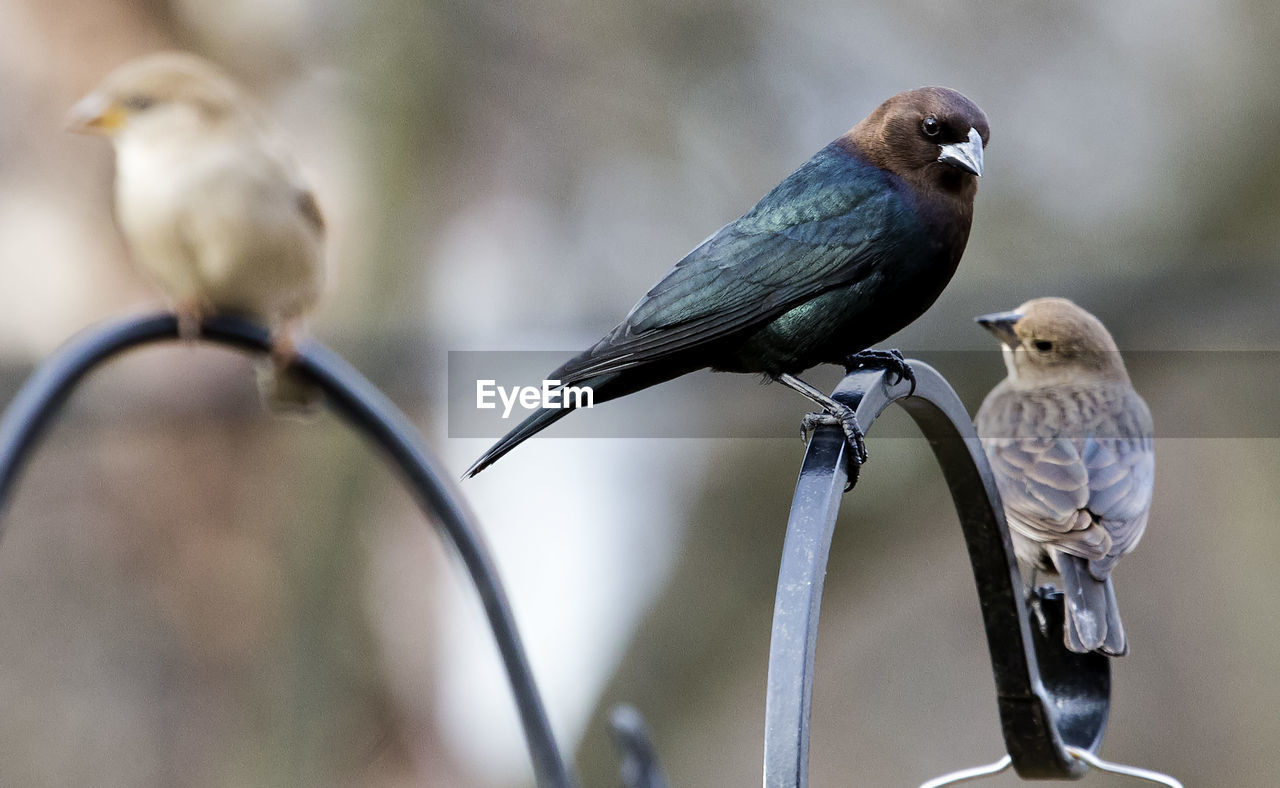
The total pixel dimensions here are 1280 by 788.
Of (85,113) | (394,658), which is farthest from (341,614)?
(85,113)

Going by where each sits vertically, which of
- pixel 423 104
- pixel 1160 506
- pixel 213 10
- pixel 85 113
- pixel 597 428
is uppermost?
pixel 213 10

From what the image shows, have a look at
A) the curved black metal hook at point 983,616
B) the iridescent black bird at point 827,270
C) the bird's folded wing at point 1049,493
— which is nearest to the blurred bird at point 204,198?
the iridescent black bird at point 827,270

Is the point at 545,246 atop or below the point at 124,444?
atop

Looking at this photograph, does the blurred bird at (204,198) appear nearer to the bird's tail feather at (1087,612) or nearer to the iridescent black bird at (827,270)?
the iridescent black bird at (827,270)

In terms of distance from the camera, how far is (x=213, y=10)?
→ 15.7 ft

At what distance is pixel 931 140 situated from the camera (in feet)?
6.03

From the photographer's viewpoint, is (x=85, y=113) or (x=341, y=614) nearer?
(x=85, y=113)

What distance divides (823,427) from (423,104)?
11.4 feet

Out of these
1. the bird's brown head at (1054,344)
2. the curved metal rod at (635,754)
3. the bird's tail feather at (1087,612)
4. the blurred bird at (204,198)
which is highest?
the blurred bird at (204,198)

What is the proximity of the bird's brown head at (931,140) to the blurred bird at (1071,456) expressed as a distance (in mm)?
500

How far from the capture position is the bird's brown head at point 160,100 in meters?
1.80

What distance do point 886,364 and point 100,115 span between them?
41.0 inches

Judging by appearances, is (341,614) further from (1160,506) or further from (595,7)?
(1160,506)

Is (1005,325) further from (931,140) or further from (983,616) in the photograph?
(983,616)
